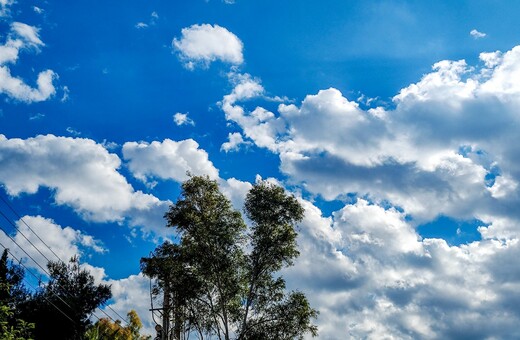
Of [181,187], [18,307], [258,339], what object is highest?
[181,187]

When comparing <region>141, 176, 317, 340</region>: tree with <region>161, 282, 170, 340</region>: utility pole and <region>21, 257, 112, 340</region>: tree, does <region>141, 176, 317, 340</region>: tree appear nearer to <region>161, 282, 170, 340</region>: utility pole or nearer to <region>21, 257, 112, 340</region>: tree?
<region>161, 282, 170, 340</region>: utility pole

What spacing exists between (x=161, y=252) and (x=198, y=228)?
4.57 metres

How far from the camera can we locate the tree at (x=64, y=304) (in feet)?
162

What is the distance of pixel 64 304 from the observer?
5209 centimetres

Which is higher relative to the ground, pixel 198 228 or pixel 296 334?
pixel 198 228

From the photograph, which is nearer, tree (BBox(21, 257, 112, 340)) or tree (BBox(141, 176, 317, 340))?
tree (BBox(141, 176, 317, 340))

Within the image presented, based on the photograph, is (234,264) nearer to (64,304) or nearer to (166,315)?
(166,315)

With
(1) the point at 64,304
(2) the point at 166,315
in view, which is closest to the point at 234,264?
(2) the point at 166,315

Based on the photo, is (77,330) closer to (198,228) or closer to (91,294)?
(91,294)

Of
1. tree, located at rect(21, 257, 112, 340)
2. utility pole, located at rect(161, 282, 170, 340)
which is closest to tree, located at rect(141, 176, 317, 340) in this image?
utility pole, located at rect(161, 282, 170, 340)

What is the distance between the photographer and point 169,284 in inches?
1516

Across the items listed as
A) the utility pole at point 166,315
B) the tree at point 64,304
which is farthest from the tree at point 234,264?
the tree at point 64,304

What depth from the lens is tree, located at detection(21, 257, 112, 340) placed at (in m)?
49.5

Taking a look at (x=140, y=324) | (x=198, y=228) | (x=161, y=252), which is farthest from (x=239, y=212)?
(x=140, y=324)
